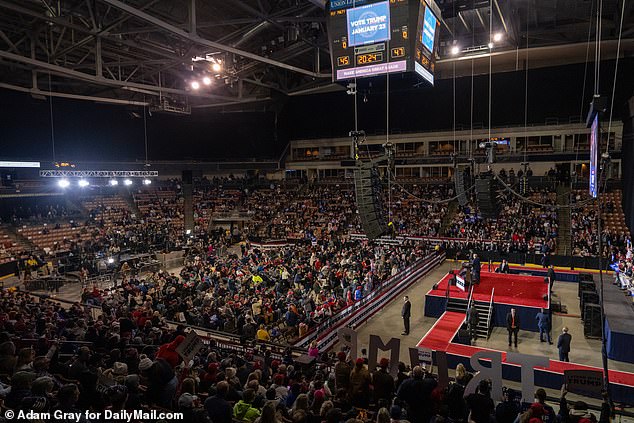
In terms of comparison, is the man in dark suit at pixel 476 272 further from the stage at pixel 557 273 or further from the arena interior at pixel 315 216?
the stage at pixel 557 273

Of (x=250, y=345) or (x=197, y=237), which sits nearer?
(x=250, y=345)

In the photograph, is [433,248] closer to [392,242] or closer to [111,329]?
[392,242]

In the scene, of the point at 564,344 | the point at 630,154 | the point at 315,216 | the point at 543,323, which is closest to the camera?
the point at 564,344

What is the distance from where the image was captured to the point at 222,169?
33.8 m

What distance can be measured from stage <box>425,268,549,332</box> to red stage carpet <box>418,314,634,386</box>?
2.19ft

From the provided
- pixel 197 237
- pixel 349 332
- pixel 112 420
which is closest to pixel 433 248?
pixel 197 237

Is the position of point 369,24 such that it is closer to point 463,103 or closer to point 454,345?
point 454,345

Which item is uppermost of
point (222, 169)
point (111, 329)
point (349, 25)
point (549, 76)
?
point (549, 76)

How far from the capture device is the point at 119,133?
2953cm

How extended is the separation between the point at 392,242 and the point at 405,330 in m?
12.3

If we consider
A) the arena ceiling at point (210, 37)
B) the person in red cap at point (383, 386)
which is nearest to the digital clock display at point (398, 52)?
the arena ceiling at point (210, 37)

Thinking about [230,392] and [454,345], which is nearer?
[230,392]

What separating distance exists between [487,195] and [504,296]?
4.08m

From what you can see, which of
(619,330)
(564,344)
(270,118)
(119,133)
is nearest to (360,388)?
(564,344)
